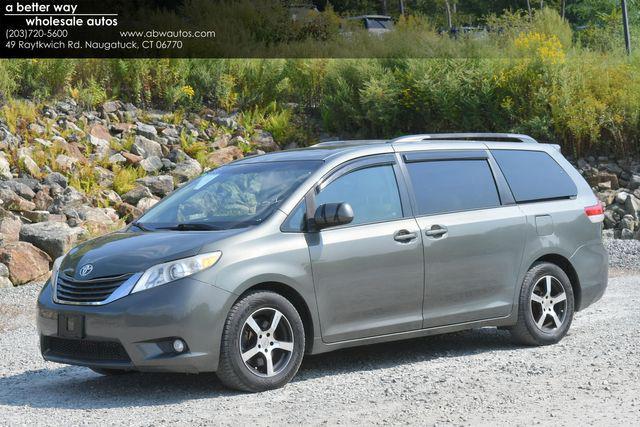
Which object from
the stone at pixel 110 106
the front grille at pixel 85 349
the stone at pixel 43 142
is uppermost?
the stone at pixel 110 106

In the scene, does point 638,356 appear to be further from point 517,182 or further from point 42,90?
point 42,90

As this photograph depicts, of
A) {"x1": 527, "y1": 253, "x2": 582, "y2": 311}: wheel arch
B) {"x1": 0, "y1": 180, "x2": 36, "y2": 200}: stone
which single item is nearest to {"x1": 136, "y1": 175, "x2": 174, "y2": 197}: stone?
{"x1": 0, "y1": 180, "x2": 36, "y2": 200}: stone

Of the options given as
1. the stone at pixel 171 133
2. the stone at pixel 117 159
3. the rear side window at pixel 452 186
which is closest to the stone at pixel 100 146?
the stone at pixel 117 159

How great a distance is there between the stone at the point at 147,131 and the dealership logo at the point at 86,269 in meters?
12.2

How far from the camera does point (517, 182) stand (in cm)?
905

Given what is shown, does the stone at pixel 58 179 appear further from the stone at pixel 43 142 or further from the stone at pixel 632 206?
the stone at pixel 632 206

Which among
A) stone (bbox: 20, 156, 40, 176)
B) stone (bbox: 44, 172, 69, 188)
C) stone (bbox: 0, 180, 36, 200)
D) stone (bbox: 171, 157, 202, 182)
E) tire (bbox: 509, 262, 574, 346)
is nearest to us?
tire (bbox: 509, 262, 574, 346)

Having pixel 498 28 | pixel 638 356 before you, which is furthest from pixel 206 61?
pixel 638 356

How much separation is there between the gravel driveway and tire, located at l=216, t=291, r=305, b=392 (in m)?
0.12

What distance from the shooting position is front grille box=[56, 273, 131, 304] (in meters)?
7.01

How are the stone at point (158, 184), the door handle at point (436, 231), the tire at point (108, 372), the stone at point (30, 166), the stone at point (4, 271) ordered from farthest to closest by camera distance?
1. the stone at point (158, 184)
2. the stone at point (30, 166)
3. the stone at point (4, 271)
4. the door handle at point (436, 231)
5. the tire at point (108, 372)

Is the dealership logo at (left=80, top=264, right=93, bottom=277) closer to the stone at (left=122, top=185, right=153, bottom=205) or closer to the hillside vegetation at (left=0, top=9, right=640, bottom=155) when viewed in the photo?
the stone at (left=122, top=185, right=153, bottom=205)

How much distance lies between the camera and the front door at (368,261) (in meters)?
7.54

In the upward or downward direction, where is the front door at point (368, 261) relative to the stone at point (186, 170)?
downward
